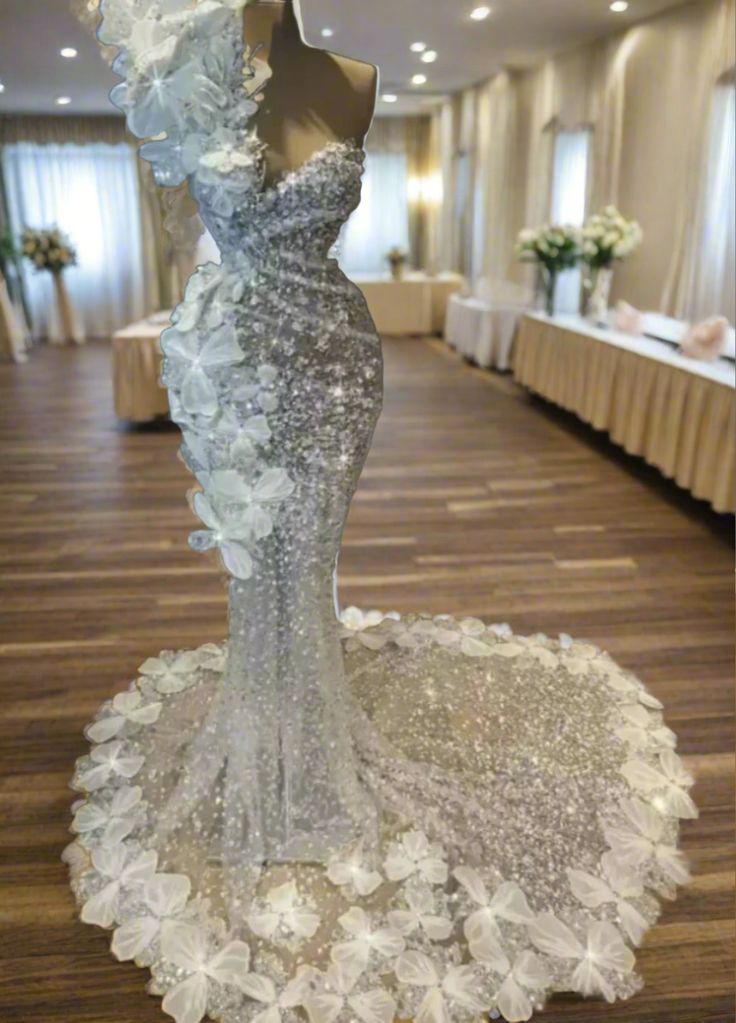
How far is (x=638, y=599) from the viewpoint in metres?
3.17

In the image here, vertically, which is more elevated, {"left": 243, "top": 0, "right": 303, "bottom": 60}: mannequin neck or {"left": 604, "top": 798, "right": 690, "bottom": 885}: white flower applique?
{"left": 243, "top": 0, "right": 303, "bottom": 60}: mannequin neck

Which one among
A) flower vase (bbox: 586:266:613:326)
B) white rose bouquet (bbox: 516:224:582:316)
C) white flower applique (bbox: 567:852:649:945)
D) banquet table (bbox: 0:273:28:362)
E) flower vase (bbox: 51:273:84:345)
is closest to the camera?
white flower applique (bbox: 567:852:649:945)

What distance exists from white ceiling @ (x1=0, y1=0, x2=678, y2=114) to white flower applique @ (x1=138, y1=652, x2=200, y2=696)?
15.1 feet

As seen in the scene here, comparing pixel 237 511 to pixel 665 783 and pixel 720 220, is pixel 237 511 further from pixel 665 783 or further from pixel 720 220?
pixel 720 220

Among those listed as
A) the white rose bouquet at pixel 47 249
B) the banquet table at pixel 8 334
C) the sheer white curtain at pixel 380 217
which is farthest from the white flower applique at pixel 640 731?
the sheer white curtain at pixel 380 217

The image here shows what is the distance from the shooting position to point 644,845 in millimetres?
1866

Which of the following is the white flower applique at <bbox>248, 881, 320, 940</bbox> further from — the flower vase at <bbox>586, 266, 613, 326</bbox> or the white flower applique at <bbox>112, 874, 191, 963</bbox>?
the flower vase at <bbox>586, 266, 613, 326</bbox>

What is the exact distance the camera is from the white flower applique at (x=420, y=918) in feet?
5.37

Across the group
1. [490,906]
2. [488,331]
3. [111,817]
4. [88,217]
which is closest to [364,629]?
[111,817]

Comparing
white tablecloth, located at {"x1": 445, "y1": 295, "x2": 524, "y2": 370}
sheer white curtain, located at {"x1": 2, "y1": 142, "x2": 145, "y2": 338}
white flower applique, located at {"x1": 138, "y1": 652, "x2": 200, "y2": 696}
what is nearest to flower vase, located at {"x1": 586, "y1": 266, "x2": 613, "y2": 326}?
white tablecloth, located at {"x1": 445, "y1": 295, "x2": 524, "y2": 370}

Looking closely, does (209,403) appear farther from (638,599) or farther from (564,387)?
(564,387)

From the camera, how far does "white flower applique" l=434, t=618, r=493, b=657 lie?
262cm

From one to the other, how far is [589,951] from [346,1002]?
1.56 feet

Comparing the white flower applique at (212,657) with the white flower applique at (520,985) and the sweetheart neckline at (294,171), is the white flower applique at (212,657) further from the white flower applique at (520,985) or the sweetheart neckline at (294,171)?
the sweetheart neckline at (294,171)
